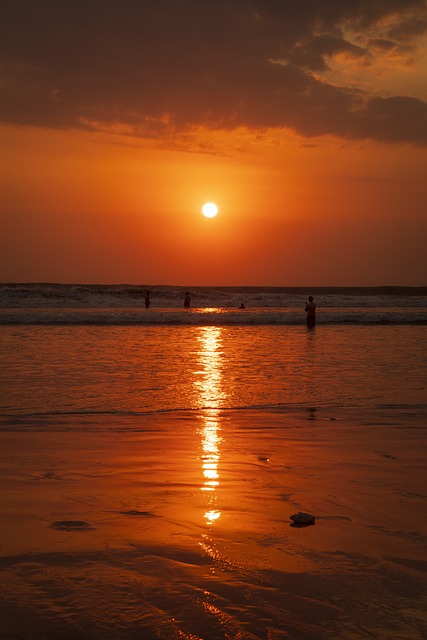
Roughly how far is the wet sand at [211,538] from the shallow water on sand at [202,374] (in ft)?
9.51

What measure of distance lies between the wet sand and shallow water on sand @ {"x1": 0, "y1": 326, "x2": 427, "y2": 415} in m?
2.90

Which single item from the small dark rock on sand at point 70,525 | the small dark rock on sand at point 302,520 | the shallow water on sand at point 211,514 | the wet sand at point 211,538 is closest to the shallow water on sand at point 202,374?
the shallow water on sand at point 211,514

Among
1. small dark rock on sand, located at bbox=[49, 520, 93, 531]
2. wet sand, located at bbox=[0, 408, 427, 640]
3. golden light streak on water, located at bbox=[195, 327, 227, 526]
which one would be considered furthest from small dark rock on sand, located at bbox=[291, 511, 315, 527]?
small dark rock on sand, located at bbox=[49, 520, 93, 531]

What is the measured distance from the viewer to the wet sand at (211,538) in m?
3.55

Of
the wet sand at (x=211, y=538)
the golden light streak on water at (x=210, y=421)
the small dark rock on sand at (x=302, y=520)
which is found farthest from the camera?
the golden light streak on water at (x=210, y=421)

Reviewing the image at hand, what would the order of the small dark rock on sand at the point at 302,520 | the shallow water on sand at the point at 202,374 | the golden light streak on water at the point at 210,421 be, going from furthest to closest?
the shallow water on sand at the point at 202,374
the golden light streak on water at the point at 210,421
the small dark rock on sand at the point at 302,520

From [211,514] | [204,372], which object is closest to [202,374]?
[204,372]

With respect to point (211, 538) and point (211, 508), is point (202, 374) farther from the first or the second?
point (211, 538)

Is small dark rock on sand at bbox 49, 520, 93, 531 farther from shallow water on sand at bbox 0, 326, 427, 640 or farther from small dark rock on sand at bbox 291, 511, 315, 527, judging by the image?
small dark rock on sand at bbox 291, 511, 315, 527

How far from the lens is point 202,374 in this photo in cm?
1484

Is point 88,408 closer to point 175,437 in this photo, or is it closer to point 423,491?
point 175,437

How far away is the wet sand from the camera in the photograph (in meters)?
3.55

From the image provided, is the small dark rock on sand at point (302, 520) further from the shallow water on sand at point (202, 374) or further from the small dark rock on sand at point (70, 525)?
the shallow water on sand at point (202, 374)

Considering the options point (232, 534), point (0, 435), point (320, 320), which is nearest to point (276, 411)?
point (0, 435)
